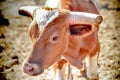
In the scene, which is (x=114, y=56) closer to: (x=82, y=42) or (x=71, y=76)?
(x=71, y=76)

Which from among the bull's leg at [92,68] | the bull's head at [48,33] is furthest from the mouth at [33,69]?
the bull's leg at [92,68]

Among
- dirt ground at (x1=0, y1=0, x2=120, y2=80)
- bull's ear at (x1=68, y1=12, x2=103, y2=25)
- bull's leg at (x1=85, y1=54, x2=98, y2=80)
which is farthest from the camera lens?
dirt ground at (x1=0, y1=0, x2=120, y2=80)

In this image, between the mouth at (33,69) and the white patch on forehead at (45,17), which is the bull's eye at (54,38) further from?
the mouth at (33,69)

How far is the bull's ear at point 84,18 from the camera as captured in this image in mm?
2084

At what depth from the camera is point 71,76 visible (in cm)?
303

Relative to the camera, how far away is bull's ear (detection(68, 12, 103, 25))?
208 cm

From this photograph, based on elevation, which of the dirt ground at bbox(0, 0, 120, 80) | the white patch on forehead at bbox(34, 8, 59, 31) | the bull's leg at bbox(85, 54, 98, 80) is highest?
the white patch on forehead at bbox(34, 8, 59, 31)

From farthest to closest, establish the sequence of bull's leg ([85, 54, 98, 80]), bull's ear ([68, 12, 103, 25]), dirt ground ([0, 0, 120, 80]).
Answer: dirt ground ([0, 0, 120, 80]), bull's leg ([85, 54, 98, 80]), bull's ear ([68, 12, 103, 25])

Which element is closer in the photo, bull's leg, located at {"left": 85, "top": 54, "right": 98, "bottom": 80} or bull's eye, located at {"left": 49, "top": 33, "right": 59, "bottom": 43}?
bull's eye, located at {"left": 49, "top": 33, "right": 59, "bottom": 43}

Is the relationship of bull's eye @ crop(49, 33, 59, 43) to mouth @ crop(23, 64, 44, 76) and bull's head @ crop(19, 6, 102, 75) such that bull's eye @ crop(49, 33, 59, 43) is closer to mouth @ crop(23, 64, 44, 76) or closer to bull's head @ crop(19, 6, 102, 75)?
bull's head @ crop(19, 6, 102, 75)

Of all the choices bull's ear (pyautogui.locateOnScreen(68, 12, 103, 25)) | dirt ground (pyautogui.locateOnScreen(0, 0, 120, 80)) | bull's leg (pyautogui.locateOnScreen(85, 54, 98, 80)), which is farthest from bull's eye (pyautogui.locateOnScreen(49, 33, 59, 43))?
dirt ground (pyautogui.locateOnScreen(0, 0, 120, 80))

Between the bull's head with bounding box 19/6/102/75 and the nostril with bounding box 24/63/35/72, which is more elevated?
the bull's head with bounding box 19/6/102/75

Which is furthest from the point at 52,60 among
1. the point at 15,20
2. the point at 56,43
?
the point at 15,20

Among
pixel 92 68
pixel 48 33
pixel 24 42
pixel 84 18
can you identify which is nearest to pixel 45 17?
pixel 48 33
